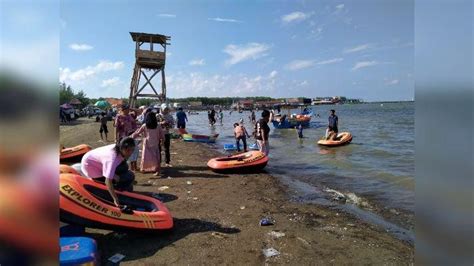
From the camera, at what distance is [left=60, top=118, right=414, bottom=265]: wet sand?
5023mm

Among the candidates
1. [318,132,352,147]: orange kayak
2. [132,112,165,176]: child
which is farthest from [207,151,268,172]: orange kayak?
[318,132,352,147]: orange kayak

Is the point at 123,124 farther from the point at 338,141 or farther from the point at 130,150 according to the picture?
the point at 338,141

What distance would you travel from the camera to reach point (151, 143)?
32.3 feet

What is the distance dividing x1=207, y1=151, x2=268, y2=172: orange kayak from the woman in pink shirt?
15.8 feet

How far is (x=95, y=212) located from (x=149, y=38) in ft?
59.3

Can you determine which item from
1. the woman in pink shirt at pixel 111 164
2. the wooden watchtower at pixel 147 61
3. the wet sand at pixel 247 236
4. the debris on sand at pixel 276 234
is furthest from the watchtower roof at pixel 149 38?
the debris on sand at pixel 276 234

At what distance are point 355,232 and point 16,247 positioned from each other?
601cm

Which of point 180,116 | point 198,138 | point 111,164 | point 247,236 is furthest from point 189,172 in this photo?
point 198,138

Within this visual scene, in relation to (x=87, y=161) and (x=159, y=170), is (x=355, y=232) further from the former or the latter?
(x=159, y=170)

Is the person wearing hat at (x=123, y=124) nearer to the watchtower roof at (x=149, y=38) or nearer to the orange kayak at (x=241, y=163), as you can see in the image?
the orange kayak at (x=241, y=163)

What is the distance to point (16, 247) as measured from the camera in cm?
113

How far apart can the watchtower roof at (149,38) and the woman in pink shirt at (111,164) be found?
16294 millimetres

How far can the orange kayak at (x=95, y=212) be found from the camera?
4.87 m

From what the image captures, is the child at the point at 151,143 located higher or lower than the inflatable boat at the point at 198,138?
higher
